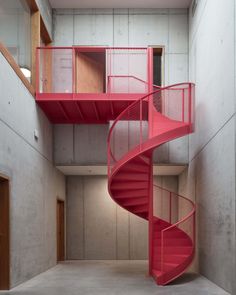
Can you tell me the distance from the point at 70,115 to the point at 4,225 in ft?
15.4

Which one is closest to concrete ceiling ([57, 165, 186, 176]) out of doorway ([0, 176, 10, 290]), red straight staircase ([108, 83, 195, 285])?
red straight staircase ([108, 83, 195, 285])

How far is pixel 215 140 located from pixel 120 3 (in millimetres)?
5732

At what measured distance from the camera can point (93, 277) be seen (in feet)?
31.0

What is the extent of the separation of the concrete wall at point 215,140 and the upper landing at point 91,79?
4.77 ft

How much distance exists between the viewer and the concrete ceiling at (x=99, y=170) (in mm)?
12500

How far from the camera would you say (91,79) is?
11297 mm

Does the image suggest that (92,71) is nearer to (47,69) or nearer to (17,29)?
(47,69)

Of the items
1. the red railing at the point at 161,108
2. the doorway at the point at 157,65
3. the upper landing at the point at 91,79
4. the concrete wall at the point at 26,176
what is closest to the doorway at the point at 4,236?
the concrete wall at the point at 26,176

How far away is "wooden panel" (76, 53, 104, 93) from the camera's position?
430 inches

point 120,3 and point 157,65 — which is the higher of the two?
point 120,3

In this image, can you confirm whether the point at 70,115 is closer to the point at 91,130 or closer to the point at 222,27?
the point at 91,130

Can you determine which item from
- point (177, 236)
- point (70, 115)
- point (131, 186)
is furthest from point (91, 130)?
point (177, 236)

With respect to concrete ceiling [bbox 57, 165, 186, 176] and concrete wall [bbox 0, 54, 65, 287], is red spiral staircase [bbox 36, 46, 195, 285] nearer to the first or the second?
concrete wall [bbox 0, 54, 65, 287]

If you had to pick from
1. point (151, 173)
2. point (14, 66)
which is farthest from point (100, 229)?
point (14, 66)
